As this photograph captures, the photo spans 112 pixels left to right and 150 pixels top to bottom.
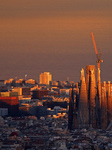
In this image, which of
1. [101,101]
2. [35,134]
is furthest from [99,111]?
[35,134]

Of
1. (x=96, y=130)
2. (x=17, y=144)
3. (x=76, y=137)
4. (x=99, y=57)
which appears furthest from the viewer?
(x=99, y=57)

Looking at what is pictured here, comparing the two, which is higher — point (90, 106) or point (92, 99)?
point (92, 99)

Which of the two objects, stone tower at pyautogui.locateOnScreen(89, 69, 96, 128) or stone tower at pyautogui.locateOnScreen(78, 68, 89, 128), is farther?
stone tower at pyautogui.locateOnScreen(89, 69, 96, 128)

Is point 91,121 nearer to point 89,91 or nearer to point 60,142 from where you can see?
point 89,91

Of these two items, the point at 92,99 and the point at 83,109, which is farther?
the point at 92,99

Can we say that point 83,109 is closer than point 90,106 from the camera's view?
Yes

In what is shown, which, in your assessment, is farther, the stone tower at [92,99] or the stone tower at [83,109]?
the stone tower at [92,99]

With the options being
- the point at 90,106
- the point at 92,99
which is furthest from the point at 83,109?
the point at 92,99

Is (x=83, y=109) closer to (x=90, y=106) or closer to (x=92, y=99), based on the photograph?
(x=90, y=106)
